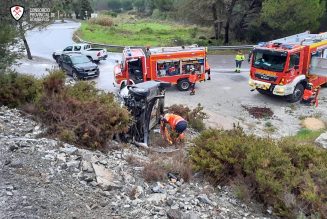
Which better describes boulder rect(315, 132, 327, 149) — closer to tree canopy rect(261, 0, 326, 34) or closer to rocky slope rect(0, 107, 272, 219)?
rocky slope rect(0, 107, 272, 219)

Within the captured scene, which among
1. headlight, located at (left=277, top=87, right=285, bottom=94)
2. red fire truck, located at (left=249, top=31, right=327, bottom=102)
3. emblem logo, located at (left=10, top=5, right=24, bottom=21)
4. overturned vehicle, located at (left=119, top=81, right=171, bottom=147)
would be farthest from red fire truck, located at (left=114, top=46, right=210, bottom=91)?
overturned vehicle, located at (left=119, top=81, right=171, bottom=147)

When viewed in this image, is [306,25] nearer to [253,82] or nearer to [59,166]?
[253,82]

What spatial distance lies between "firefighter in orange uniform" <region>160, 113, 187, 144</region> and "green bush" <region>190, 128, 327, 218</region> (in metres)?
1.63

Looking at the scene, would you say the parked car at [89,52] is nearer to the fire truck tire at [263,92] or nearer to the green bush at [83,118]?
the fire truck tire at [263,92]

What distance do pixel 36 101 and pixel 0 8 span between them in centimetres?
669

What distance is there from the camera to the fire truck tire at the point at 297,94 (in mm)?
18972

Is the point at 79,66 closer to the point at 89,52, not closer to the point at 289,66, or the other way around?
the point at 89,52

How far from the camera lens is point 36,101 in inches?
419

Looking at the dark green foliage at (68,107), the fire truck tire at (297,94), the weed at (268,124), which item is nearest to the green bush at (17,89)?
the dark green foliage at (68,107)

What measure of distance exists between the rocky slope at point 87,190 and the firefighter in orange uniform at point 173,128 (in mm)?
2710

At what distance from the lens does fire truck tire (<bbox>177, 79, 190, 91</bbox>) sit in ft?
69.4

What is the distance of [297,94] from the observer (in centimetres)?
1914

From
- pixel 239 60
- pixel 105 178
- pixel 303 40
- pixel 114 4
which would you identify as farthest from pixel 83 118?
pixel 114 4

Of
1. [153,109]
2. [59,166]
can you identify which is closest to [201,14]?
[153,109]
